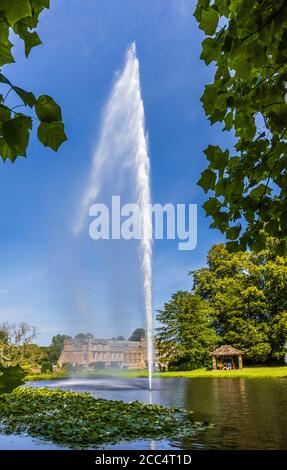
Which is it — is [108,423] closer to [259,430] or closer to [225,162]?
[259,430]

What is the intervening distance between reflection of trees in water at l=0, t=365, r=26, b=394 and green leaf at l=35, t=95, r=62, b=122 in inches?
24.5

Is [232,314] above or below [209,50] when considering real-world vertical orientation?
above

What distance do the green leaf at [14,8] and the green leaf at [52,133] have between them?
9.6 inches

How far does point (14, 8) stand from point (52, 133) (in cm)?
29

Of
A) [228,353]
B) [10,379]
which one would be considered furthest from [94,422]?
[228,353]

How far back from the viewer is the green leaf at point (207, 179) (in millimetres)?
2450

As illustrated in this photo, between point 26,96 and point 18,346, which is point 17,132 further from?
point 18,346

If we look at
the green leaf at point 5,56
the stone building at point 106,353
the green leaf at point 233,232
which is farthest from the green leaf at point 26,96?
the stone building at point 106,353

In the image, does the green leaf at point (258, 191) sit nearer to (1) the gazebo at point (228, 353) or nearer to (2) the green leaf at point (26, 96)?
(2) the green leaf at point (26, 96)

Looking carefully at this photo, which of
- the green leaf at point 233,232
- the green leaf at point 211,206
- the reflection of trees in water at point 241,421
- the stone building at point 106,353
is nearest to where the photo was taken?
the green leaf at point 211,206

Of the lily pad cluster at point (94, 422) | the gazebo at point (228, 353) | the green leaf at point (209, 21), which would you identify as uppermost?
the green leaf at point (209, 21)

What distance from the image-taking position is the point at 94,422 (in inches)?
328
